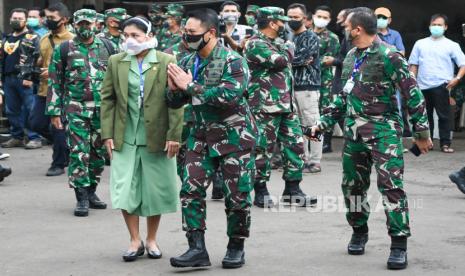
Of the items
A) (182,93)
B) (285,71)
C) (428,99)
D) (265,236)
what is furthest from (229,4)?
(182,93)

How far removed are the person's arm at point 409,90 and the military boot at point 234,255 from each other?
158cm

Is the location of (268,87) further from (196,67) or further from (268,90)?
(196,67)

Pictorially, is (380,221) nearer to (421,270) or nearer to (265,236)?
(265,236)

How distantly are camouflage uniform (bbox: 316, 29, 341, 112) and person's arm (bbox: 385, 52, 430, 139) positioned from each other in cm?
708

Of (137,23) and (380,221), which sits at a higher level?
(137,23)

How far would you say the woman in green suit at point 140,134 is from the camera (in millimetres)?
8320

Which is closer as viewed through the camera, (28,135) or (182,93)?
(182,93)

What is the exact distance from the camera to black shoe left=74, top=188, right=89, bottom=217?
10547 mm

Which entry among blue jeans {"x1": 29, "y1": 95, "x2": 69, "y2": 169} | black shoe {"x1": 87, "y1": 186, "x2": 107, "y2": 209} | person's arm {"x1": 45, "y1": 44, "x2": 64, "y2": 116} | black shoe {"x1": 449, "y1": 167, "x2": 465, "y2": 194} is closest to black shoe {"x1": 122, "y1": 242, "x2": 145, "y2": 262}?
black shoe {"x1": 87, "y1": 186, "x2": 107, "y2": 209}

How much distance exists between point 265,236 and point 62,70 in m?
2.82

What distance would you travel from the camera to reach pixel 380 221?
10156mm

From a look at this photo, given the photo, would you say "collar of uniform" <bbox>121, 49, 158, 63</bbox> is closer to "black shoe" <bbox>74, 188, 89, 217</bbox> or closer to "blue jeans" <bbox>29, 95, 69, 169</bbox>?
"black shoe" <bbox>74, 188, 89, 217</bbox>

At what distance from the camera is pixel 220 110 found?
7.99 metres

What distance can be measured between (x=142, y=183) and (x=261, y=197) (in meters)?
2.88
